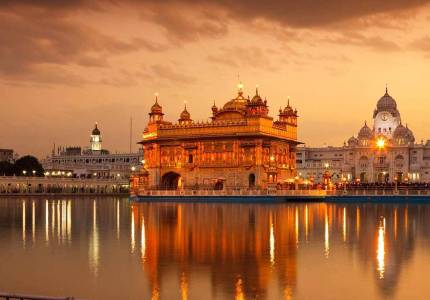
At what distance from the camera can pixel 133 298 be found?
49.8ft

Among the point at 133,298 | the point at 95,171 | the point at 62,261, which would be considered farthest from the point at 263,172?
→ the point at 95,171

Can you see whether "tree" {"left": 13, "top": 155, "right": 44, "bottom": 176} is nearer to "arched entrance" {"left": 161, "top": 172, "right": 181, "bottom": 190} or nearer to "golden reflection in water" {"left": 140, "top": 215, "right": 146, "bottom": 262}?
"arched entrance" {"left": 161, "top": 172, "right": 181, "bottom": 190}

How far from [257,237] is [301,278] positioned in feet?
31.7

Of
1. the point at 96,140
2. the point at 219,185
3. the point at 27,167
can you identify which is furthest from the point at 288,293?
the point at 96,140

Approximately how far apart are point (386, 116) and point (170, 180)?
6551 cm

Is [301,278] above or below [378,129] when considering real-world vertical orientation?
below

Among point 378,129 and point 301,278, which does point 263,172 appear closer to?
point 301,278

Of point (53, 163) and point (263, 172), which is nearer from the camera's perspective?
point (263, 172)

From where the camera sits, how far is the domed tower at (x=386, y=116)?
138 m

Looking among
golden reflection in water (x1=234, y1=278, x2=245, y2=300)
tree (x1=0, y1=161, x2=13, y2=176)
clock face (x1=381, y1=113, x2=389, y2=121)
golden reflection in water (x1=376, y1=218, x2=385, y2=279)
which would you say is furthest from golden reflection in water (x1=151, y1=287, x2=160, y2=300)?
clock face (x1=381, y1=113, x2=389, y2=121)

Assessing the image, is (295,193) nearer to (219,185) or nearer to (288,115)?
(219,185)

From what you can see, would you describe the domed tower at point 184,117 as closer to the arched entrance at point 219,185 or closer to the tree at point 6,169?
the arched entrance at point 219,185

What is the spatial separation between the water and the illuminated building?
1726 inches

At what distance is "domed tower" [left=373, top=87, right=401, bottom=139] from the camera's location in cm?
13750
